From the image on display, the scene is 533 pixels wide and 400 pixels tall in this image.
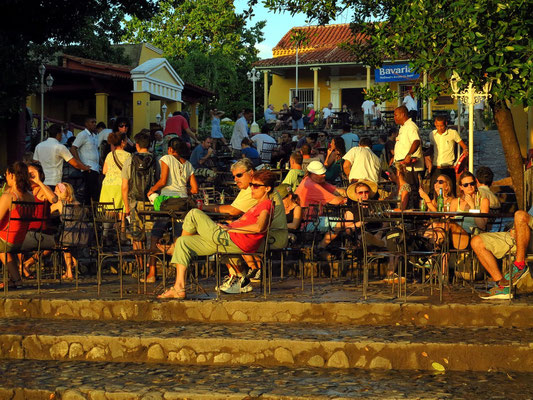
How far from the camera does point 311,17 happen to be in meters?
14.4

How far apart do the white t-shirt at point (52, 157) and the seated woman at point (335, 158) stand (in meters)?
4.05

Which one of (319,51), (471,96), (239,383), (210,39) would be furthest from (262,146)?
(210,39)

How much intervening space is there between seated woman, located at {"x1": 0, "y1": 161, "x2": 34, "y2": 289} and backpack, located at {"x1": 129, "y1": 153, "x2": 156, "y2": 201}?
1.32 meters

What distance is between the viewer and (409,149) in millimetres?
12125

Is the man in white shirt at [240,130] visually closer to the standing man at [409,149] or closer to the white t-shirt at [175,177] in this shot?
the standing man at [409,149]

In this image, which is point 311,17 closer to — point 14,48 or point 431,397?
point 14,48

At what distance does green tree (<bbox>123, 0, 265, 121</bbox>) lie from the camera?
47625mm

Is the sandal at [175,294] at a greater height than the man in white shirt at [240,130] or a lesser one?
lesser

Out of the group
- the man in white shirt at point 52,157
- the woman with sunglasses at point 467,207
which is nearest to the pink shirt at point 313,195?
the woman with sunglasses at point 467,207

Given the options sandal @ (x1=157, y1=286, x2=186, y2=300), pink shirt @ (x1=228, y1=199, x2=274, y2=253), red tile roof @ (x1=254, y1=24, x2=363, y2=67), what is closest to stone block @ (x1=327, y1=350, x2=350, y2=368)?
pink shirt @ (x1=228, y1=199, x2=274, y2=253)

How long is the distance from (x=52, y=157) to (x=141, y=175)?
229 cm

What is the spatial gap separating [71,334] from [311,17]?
8.27 meters

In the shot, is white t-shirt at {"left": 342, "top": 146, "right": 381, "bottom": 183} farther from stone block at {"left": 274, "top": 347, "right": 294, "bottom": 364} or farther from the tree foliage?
the tree foliage

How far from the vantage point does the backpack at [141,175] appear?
1056cm
